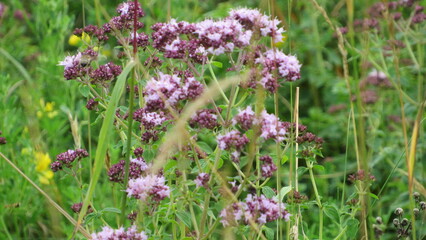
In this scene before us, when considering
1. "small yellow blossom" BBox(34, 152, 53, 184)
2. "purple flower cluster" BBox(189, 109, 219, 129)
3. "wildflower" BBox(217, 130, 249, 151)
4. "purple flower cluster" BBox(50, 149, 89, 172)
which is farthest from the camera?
"small yellow blossom" BBox(34, 152, 53, 184)

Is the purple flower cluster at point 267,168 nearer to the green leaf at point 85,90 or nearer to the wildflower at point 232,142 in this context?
the wildflower at point 232,142

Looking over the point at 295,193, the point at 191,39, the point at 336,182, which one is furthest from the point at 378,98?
the point at 191,39

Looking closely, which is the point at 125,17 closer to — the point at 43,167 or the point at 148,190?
the point at 148,190

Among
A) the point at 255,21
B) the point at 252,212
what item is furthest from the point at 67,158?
the point at 255,21

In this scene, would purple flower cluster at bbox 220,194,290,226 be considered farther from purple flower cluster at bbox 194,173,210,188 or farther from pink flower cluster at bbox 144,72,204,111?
pink flower cluster at bbox 144,72,204,111

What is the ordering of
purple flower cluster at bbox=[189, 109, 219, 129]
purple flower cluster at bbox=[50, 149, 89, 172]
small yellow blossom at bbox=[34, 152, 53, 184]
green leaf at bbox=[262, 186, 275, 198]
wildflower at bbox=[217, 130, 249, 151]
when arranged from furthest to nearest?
small yellow blossom at bbox=[34, 152, 53, 184], purple flower cluster at bbox=[50, 149, 89, 172], green leaf at bbox=[262, 186, 275, 198], purple flower cluster at bbox=[189, 109, 219, 129], wildflower at bbox=[217, 130, 249, 151]

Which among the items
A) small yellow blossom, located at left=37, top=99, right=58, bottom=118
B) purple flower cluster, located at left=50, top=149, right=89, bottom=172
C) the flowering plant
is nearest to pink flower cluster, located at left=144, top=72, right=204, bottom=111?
the flowering plant
